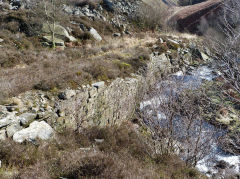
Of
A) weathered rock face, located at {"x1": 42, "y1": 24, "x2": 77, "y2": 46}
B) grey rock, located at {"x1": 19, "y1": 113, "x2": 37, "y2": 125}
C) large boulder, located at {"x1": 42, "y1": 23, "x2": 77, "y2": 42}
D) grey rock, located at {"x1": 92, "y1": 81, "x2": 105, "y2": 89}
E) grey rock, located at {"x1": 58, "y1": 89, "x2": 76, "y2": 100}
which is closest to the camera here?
grey rock, located at {"x1": 19, "y1": 113, "x2": 37, "y2": 125}

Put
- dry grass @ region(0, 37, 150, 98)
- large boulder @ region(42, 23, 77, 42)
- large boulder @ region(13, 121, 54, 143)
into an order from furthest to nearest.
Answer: large boulder @ region(42, 23, 77, 42) < dry grass @ region(0, 37, 150, 98) < large boulder @ region(13, 121, 54, 143)

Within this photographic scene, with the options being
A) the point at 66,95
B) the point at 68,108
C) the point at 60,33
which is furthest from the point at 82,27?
the point at 68,108

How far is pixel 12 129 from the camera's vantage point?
3.95 meters

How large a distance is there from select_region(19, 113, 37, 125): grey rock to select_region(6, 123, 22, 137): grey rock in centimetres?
13

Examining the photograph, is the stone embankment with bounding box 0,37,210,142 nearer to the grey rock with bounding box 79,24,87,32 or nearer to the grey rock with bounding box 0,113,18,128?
the grey rock with bounding box 0,113,18,128

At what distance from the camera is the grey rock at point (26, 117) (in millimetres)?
4209

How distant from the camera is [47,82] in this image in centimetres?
570

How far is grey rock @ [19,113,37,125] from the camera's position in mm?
4209

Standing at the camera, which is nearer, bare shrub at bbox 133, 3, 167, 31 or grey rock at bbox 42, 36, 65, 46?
grey rock at bbox 42, 36, 65, 46

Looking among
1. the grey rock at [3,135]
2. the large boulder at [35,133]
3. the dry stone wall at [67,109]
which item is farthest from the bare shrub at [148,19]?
the grey rock at [3,135]

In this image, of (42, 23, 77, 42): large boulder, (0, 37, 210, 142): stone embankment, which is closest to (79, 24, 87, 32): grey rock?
(42, 23, 77, 42): large boulder

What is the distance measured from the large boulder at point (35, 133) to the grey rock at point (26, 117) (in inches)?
6.6

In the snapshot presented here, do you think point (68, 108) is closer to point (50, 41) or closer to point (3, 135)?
point (3, 135)

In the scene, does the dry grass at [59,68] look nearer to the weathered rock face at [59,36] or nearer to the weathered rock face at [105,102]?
the weathered rock face at [105,102]
